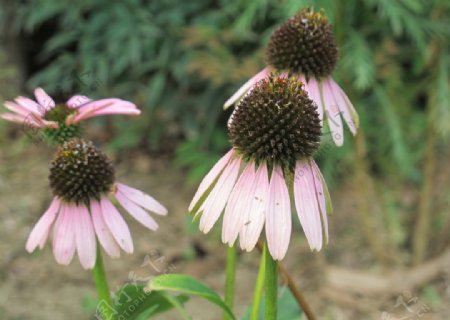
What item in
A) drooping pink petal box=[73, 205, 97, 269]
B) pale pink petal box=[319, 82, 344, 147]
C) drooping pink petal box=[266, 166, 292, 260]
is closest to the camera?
drooping pink petal box=[266, 166, 292, 260]

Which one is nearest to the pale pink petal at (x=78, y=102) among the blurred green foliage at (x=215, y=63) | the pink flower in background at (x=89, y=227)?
the pink flower in background at (x=89, y=227)

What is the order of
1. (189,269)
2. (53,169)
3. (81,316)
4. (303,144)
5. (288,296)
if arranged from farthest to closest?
1. (189,269)
2. (81,316)
3. (288,296)
4. (53,169)
5. (303,144)

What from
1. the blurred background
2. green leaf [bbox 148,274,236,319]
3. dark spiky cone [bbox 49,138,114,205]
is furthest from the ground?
green leaf [bbox 148,274,236,319]

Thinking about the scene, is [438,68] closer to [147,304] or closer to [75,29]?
[75,29]

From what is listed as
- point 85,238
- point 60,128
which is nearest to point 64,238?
point 85,238

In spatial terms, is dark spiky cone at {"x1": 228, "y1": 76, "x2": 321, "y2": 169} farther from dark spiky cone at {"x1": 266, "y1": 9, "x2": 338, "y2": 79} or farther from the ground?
the ground

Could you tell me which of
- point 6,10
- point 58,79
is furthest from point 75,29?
point 6,10

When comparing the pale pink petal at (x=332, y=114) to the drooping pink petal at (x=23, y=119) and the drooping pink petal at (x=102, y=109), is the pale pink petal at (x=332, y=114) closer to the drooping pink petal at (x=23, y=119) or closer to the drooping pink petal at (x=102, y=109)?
the drooping pink petal at (x=102, y=109)
